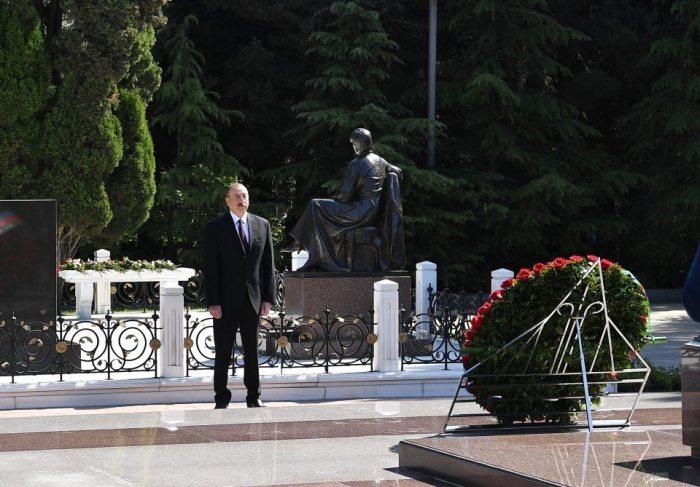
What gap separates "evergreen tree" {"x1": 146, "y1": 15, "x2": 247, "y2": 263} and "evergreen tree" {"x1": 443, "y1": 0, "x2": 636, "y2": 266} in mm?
5626

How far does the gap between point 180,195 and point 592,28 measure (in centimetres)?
1113

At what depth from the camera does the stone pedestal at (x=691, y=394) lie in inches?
198

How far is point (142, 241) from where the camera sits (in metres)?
25.9

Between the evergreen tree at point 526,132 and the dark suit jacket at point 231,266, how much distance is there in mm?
16090

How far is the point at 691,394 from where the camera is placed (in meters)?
5.05

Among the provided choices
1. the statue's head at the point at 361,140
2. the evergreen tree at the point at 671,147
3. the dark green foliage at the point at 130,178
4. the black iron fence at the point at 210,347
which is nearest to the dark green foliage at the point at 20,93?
the dark green foliage at the point at 130,178

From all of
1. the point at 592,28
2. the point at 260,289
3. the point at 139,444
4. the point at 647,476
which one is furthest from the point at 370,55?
the point at 647,476

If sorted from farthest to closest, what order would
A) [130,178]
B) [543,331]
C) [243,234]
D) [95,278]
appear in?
[130,178] → [95,278] → [243,234] → [543,331]

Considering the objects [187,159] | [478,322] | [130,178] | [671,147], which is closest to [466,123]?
[671,147]

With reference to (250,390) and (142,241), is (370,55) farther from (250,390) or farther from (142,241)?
(250,390)

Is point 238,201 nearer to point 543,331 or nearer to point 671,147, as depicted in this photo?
point 543,331

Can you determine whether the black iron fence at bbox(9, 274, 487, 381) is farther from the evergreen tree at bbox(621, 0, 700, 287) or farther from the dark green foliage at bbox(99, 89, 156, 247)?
the evergreen tree at bbox(621, 0, 700, 287)

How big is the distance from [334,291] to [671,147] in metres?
15.2

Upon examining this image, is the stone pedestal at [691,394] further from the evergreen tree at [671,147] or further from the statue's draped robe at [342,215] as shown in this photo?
the evergreen tree at [671,147]
